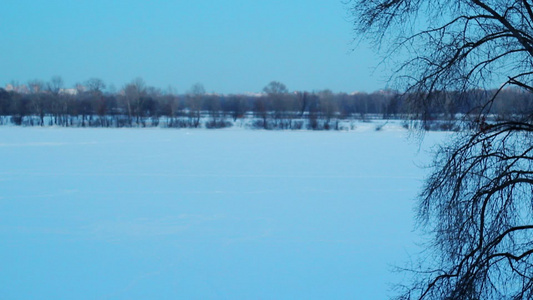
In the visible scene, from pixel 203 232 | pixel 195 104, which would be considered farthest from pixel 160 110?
pixel 203 232

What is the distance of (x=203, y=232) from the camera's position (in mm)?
8492

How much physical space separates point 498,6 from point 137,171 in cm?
1386

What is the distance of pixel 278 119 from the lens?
51.2 m

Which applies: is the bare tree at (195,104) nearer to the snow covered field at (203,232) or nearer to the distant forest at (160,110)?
the distant forest at (160,110)

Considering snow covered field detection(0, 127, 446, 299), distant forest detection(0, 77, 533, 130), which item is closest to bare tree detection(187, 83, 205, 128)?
distant forest detection(0, 77, 533, 130)

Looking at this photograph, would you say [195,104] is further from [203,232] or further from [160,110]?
[203,232]

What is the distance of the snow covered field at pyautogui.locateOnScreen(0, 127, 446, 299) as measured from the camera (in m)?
6.31

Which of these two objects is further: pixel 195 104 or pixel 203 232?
pixel 195 104

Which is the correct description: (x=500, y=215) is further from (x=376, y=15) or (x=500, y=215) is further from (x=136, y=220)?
(x=136, y=220)

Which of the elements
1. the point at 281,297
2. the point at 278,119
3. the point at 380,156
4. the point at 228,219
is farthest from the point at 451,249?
the point at 278,119

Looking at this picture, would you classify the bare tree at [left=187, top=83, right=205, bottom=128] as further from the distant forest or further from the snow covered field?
the snow covered field

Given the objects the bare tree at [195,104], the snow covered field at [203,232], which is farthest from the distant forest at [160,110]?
the snow covered field at [203,232]

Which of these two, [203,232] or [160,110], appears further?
[160,110]

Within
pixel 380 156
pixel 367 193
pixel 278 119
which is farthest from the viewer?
pixel 278 119
